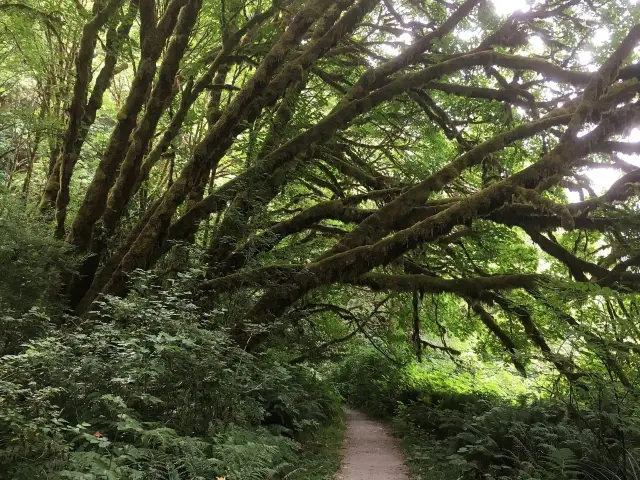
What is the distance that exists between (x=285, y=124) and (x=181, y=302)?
4141 millimetres

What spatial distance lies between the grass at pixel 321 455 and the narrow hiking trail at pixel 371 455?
0.52 feet

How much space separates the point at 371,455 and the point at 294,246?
4383 millimetres

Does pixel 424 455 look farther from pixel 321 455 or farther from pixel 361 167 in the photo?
pixel 361 167

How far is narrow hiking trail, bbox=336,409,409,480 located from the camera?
7449mm

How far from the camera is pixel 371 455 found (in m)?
9.01

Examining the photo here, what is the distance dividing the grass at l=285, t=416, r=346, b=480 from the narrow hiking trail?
0.52 ft

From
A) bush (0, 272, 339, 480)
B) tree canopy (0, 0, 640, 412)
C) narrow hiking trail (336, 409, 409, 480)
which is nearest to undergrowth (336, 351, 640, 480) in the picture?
narrow hiking trail (336, 409, 409, 480)

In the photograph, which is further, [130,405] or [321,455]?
[321,455]

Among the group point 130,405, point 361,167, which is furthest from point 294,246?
point 130,405

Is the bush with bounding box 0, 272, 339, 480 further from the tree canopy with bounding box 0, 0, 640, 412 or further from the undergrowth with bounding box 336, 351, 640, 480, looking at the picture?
the undergrowth with bounding box 336, 351, 640, 480

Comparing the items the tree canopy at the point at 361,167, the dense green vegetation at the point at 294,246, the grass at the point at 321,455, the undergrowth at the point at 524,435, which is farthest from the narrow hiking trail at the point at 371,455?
the tree canopy at the point at 361,167

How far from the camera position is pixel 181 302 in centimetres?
517

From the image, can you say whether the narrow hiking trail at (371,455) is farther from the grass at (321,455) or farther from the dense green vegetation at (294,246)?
the dense green vegetation at (294,246)

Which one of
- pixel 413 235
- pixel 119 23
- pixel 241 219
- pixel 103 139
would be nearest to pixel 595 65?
pixel 413 235
